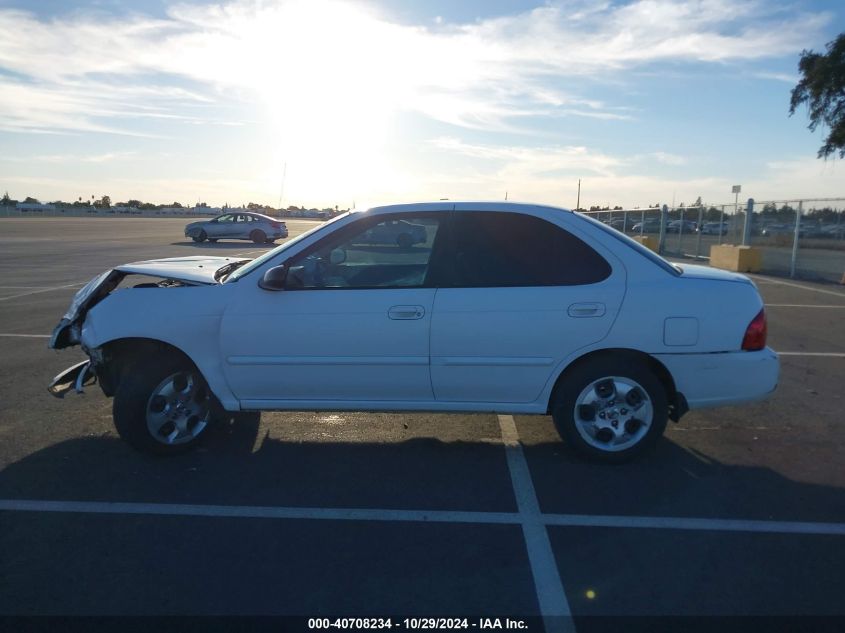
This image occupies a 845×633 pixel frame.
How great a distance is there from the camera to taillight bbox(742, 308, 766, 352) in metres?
4.96

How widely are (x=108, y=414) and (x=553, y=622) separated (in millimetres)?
4420

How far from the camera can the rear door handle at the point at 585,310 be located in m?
4.90

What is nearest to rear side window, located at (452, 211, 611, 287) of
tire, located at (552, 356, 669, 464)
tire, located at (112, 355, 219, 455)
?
tire, located at (552, 356, 669, 464)

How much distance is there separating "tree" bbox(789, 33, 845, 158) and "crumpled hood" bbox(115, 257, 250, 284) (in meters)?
34.3

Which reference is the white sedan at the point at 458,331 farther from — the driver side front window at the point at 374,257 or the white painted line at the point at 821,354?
the white painted line at the point at 821,354

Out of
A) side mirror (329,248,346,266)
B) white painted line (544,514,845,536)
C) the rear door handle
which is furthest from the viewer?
side mirror (329,248,346,266)

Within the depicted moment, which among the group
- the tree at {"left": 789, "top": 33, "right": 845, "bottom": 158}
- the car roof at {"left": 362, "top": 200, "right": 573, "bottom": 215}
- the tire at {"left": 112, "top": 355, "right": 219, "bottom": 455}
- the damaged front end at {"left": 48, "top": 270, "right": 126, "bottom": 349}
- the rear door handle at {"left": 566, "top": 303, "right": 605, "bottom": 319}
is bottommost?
the tire at {"left": 112, "top": 355, "right": 219, "bottom": 455}

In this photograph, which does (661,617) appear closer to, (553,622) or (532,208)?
(553,622)

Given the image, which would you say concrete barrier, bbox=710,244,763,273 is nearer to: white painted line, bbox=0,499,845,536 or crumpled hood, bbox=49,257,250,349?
white painted line, bbox=0,499,845,536

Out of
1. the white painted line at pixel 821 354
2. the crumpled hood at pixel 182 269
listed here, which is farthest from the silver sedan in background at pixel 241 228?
the crumpled hood at pixel 182 269

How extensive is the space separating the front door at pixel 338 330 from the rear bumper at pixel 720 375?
1.70 m

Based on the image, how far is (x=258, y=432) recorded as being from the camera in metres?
5.84

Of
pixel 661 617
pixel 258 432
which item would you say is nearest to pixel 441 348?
pixel 258 432

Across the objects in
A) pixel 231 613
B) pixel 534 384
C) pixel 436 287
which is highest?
pixel 436 287
